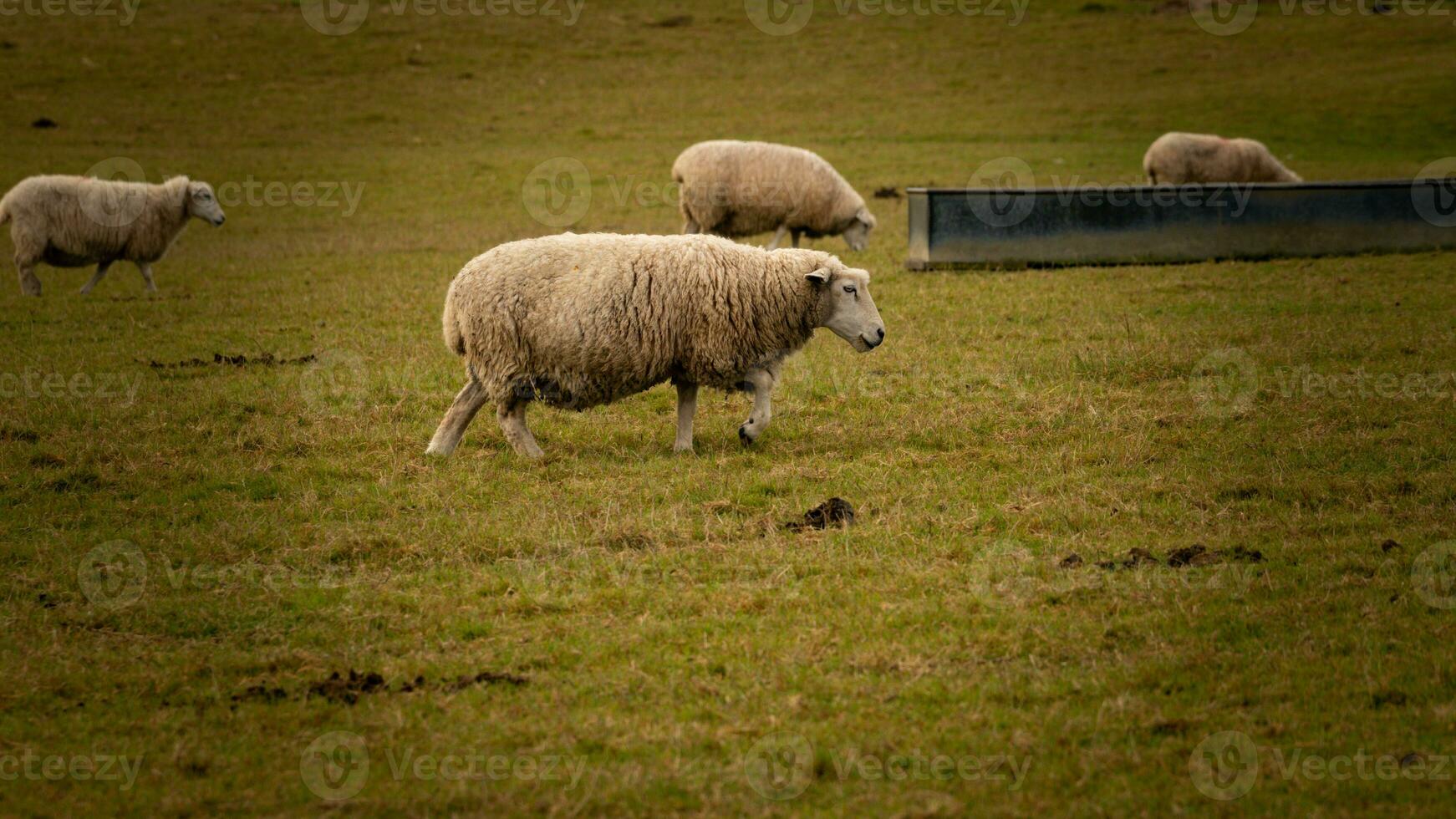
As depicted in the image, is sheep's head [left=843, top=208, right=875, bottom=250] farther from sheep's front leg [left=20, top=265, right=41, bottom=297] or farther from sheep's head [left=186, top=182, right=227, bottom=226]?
sheep's front leg [left=20, top=265, right=41, bottom=297]

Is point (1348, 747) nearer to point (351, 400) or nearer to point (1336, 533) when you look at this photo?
point (1336, 533)

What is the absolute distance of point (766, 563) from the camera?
7180 millimetres

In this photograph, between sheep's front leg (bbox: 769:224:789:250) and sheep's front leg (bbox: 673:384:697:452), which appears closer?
sheep's front leg (bbox: 673:384:697:452)

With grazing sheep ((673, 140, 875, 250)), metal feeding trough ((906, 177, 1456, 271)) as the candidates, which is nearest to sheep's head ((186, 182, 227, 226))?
grazing sheep ((673, 140, 875, 250))

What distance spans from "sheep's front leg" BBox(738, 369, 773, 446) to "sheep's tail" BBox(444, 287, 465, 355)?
6.91 ft

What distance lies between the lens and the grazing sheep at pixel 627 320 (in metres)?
9.30

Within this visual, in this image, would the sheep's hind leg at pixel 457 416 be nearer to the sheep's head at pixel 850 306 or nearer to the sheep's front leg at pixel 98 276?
the sheep's head at pixel 850 306

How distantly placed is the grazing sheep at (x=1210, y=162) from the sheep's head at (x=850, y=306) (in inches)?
682

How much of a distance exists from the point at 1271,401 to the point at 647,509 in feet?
17.3

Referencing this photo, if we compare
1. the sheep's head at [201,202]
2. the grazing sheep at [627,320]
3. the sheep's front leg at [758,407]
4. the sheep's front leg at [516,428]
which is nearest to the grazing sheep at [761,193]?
the sheep's head at [201,202]

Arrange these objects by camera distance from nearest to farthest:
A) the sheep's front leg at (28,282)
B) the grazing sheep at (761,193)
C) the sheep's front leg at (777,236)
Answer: the sheep's front leg at (28,282)
the grazing sheep at (761,193)
the sheep's front leg at (777,236)

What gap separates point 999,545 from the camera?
7.39 metres

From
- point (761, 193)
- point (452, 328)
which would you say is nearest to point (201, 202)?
point (761, 193)

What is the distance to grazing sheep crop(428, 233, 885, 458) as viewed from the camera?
9.30 m
